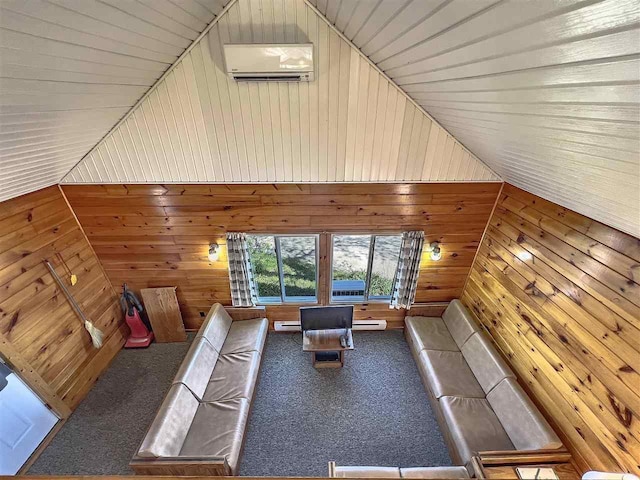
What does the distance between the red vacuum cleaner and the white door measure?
1.15 metres

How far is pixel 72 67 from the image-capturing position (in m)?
1.60

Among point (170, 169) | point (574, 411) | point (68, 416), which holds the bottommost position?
point (68, 416)

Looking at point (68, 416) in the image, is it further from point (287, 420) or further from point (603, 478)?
point (603, 478)

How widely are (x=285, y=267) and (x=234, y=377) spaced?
1.50m

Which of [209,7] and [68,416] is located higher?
[209,7]

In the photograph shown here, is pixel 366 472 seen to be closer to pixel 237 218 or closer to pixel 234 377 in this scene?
pixel 234 377

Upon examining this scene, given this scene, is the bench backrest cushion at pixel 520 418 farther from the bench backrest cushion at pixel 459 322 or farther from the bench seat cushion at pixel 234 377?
the bench seat cushion at pixel 234 377

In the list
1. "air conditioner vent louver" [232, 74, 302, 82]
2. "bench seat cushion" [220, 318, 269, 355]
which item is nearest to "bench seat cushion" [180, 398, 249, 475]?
"bench seat cushion" [220, 318, 269, 355]

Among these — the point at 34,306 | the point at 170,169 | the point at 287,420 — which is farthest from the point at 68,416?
the point at 170,169

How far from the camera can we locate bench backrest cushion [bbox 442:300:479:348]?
3633 mm

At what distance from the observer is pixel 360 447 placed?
9.83 ft

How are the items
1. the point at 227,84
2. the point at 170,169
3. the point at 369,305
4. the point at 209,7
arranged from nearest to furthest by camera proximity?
1. the point at 209,7
2. the point at 227,84
3. the point at 170,169
4. the point at 369,305

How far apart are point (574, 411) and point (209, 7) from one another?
421 centimetres

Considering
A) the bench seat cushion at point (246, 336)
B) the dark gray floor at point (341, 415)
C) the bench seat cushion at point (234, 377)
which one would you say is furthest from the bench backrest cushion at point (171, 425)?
the bench seat cushion at point (246, 336)
